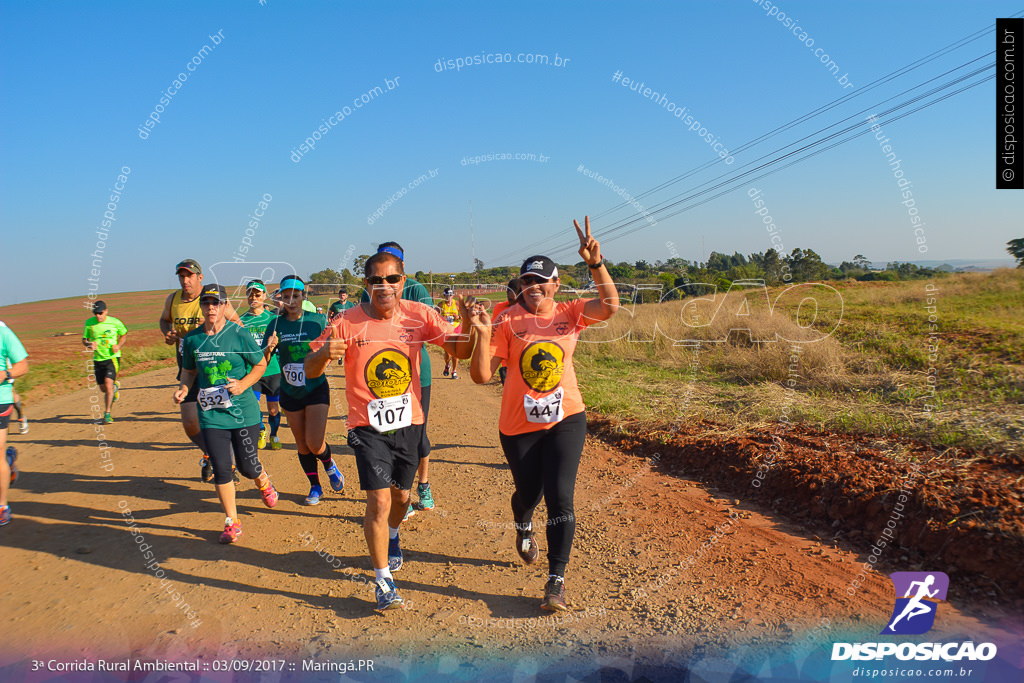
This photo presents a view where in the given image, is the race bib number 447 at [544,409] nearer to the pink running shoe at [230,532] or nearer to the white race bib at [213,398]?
the white race bib at [213,398]

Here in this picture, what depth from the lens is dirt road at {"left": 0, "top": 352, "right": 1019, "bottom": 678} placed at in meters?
3.42

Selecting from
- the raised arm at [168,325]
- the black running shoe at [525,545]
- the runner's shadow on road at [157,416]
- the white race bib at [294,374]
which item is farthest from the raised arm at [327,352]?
the runner's shadow on road at [157,416]

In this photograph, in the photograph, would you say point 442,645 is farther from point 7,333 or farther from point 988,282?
point 988,282

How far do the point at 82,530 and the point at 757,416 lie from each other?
787cm

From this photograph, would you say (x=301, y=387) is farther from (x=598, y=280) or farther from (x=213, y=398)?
(x=598, y=280)

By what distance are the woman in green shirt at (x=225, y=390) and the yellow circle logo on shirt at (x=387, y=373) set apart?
1769 mm

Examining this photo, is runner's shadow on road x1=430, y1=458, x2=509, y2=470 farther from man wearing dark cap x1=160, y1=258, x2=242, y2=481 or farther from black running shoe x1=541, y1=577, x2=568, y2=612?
black running shoe x1=541, y1=577, x2=568, y2=612

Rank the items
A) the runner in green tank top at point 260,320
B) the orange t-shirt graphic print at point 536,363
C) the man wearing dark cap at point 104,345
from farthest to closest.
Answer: the man wearing dark cap at point 104,345, the runner in green tank top at point 260,320, the orange t-shirt graphic print at point 536,363

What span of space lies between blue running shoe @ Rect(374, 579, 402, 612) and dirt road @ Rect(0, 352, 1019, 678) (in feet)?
0.24

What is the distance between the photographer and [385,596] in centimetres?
381

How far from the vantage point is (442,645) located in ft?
11.4

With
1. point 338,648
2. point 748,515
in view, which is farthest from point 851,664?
point 338,648

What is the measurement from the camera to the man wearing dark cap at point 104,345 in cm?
966

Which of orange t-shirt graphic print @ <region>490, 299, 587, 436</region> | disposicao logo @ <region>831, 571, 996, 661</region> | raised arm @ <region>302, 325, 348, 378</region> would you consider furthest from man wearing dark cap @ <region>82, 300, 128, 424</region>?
disposicao logo @ <region>831, 571, 996, 661</region>
